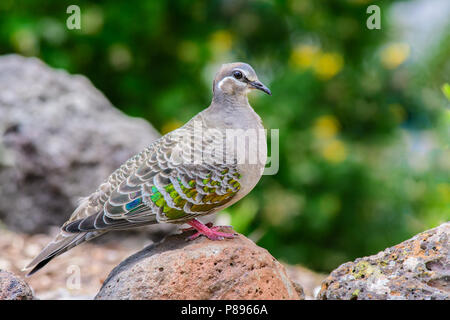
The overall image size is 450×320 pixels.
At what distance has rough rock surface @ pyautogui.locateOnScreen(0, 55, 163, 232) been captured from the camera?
6.84 meters

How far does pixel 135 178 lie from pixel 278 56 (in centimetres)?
576

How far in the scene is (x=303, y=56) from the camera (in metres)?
9.67

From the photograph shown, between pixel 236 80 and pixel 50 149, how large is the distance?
302 centimetres

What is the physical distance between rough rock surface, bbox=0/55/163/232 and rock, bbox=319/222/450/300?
344cm

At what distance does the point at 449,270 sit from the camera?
3871 millimetres

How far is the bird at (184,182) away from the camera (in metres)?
4.31

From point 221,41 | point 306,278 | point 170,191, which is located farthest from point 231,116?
point 221,41

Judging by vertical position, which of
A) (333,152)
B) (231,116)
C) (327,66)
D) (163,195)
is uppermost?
(231,116)

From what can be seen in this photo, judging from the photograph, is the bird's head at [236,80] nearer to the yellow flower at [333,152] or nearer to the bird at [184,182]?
the bird at [184,182]

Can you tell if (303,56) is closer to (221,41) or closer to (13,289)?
(221,41)

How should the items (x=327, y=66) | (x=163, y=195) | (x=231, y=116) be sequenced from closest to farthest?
(x=163, y=195)
(x=231, y=116)
(x=327, y=66)

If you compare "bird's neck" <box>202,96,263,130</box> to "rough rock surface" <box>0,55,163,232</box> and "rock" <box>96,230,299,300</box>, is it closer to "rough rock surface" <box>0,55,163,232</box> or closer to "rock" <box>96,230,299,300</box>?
"rock" <box>96,230,299,300</box>

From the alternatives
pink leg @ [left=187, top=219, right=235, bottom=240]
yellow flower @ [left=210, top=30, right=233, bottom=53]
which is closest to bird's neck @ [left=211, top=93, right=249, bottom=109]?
pink leg @ [left=187, top=219, right=235, bottom=240]

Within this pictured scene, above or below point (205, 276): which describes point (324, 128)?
below
